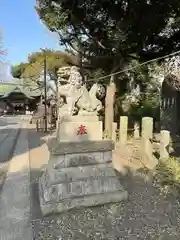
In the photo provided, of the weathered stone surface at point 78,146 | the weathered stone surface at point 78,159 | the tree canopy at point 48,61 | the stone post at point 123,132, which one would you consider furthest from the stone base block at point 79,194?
the tree canopy at point 48,61

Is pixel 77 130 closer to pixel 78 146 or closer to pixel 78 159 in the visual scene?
pixel 78 146

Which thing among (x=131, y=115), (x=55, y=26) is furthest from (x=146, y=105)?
(x=55, y=26)

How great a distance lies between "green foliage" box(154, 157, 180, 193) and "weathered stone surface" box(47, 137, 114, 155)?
4.80 ft

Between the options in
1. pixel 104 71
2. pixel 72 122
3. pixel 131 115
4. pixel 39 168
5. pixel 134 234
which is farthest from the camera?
pixel 131 115

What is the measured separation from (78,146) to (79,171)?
1.51 ft

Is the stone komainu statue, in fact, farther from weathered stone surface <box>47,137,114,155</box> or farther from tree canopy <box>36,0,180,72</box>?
tree canopy <box>36,0,180,72</box>

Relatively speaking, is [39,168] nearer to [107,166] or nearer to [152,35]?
[107,166]

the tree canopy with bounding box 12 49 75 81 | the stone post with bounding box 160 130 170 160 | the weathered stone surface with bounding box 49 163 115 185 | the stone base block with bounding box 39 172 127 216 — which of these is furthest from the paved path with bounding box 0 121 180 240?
the tree canopy with bounding box 12 49 75 81

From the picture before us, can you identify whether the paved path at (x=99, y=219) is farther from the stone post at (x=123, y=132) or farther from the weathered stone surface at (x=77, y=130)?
the stone post at (x=123, y=132)

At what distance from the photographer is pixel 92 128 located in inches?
208

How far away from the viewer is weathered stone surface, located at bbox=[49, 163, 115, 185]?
4895 millimetres

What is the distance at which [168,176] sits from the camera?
5.85 m

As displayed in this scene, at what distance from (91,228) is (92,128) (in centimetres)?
187

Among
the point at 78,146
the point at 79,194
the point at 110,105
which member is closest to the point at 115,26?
the point at 110,105
